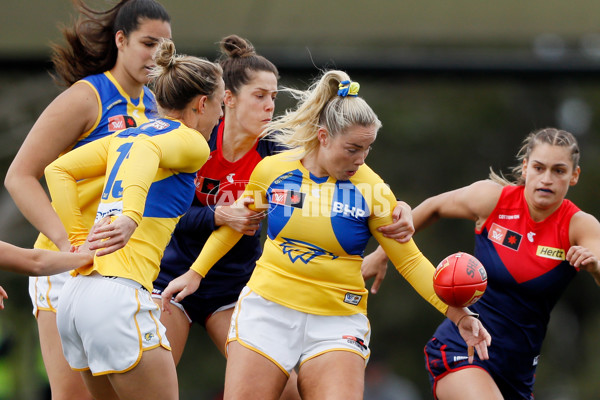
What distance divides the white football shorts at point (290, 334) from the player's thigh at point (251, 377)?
0.10ft

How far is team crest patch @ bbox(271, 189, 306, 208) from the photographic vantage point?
458 centimetres

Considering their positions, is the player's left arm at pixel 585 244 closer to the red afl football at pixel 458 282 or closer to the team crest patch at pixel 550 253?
the team crest patch at pixel 550 253

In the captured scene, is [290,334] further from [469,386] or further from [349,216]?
[469,386]

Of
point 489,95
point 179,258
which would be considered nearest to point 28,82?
point 489,95

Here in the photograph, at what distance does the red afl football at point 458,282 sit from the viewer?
4469 millimetres

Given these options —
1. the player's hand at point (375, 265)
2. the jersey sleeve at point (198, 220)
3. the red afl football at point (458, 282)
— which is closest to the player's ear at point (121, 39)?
the jersey sleeve at point (198, 220)

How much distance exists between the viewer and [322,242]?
4.54 metres

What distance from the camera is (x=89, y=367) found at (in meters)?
4.18

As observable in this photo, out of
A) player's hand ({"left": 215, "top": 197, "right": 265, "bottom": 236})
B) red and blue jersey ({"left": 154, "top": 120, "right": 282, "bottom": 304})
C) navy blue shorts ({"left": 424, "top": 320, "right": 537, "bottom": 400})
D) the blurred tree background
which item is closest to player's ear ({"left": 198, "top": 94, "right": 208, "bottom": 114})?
player's hand ({"left": 215, "top": 197, "right": 265, "bottom": 236})

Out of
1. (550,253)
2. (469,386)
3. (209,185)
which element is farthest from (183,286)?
(550,253)

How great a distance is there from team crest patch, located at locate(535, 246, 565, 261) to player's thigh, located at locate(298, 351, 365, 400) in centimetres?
137

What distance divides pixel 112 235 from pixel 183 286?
3.60 ft

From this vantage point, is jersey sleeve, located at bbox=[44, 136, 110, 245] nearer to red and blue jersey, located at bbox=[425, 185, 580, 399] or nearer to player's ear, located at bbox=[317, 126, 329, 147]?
player's ear, located at bbox=[317, 126, 329, 147]

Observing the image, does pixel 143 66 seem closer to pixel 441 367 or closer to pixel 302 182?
pixel 302 182
